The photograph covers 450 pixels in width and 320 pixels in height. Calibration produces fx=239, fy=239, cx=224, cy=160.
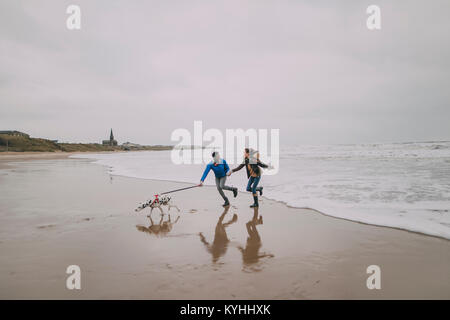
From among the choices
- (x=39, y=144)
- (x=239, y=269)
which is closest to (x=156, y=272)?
(x=239, y=269)

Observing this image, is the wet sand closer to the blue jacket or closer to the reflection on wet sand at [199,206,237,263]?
the reflection on wet sand at [199,206,237,263]

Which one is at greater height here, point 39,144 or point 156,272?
point 39,144

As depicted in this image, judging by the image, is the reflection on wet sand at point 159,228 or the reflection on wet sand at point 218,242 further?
the reflection on wet sand at point 159,228

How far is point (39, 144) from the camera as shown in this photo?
77.1 meters

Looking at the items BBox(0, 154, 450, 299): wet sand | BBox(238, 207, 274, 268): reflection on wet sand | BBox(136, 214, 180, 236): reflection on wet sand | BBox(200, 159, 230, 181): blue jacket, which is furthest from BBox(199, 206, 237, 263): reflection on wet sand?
BBox(200, 159, 230, 181): blue jacket

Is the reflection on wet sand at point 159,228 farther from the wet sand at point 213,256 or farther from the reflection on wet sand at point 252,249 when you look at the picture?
the reflection on wet sand at point 252,249

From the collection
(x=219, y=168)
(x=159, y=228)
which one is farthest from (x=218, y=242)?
(x=219, y=168)

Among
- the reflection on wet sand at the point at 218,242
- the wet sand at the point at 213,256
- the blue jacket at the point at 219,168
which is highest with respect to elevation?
the blue jacket at the point at 219,168

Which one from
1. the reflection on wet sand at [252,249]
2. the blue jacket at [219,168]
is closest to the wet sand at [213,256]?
the reflection on wet sand at [252,249]

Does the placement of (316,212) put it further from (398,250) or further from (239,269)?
(239,269)

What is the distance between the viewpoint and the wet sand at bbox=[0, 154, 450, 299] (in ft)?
11.2

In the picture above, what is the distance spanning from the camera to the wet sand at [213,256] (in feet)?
11.2

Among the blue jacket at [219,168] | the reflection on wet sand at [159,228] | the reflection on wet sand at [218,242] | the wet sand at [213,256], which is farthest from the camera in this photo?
the blue jacket at [219,168]
